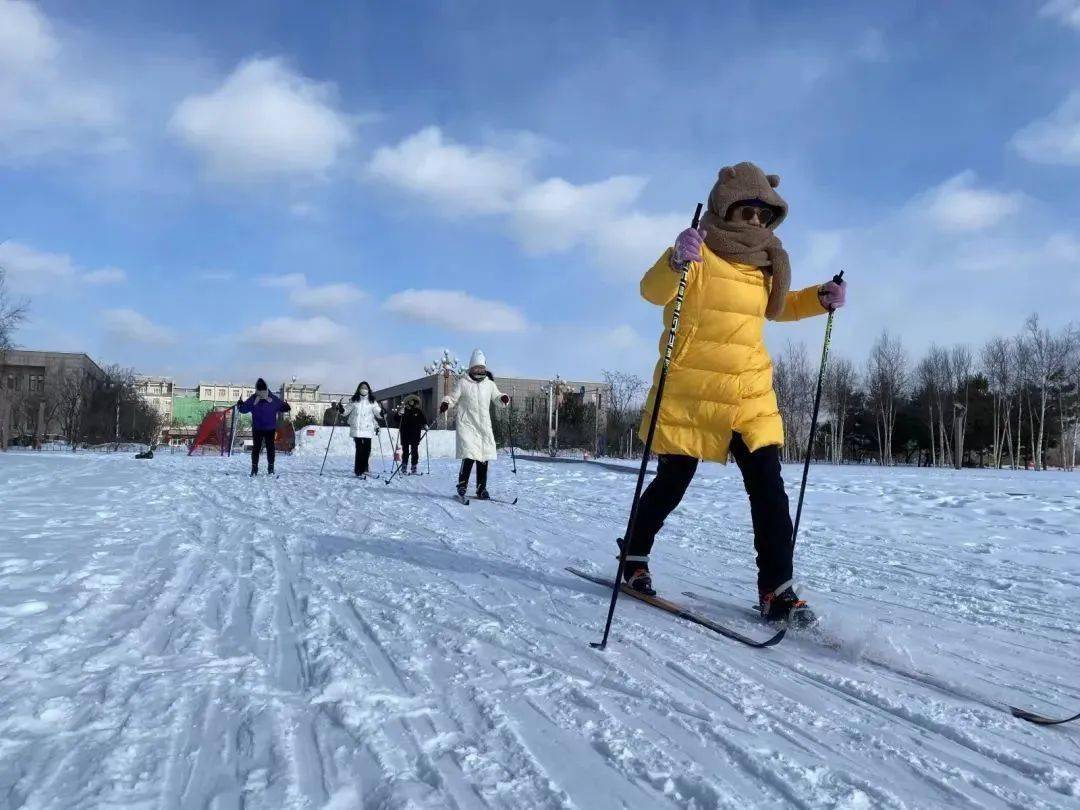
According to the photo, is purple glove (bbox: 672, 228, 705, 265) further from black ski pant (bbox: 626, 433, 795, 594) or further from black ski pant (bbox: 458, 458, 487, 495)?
black ski pant (bbox: 458, 458, 487, 495)

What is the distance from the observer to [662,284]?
3193mm

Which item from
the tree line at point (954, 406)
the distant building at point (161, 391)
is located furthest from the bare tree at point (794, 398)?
the distant building at point (161, 391)

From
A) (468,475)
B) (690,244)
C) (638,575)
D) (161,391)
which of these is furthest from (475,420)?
(161,391)

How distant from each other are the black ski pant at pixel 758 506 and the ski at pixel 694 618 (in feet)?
0.72

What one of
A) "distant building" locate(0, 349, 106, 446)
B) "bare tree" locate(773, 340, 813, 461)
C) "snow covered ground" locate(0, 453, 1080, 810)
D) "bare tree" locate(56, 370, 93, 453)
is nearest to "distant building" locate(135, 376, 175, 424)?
"distant building" locate(0, 349, 106, 446)

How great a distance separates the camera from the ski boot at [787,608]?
2871 millimetres

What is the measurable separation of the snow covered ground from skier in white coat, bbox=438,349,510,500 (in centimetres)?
380

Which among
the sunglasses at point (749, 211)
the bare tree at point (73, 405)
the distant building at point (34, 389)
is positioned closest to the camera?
the sunglasses at point (749, 211)

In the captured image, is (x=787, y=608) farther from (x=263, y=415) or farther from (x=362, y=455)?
(x=263, y=415)

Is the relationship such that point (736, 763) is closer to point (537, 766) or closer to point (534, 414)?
point (537, 766)

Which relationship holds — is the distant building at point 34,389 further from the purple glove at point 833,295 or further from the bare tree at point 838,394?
the bare tree at point 838,394

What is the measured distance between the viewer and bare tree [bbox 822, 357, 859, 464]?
2007 inches

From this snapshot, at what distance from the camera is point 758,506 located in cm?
314

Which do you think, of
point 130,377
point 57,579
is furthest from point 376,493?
point 130,377
